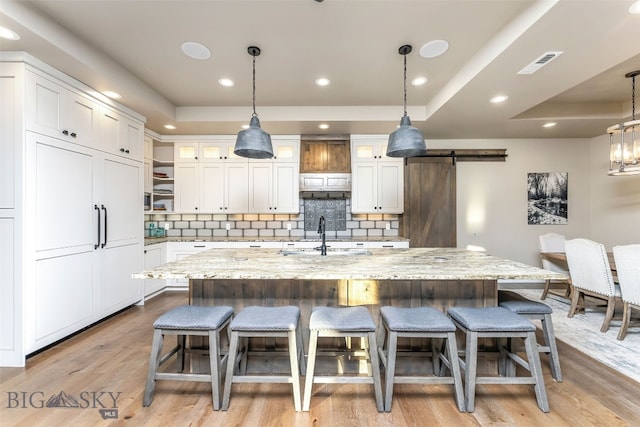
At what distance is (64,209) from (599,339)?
5.31 m

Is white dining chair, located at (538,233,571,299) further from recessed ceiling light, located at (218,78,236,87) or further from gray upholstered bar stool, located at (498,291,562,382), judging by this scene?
recessed ceiling light, located at (218,78,236,87)

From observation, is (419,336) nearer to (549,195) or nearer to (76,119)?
(76,119)

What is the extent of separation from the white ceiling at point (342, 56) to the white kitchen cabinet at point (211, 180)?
0.73m

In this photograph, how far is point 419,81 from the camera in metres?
3.24

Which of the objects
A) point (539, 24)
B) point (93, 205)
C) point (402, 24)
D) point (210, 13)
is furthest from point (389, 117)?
point (93, 205)

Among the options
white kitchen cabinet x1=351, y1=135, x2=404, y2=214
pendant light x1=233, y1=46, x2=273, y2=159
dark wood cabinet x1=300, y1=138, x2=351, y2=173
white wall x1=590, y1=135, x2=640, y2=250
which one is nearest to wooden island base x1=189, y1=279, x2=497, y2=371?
pendant light x1=233, y1=46, x2=273, y2=159

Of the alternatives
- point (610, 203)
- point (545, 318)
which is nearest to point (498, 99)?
point (545, 318)

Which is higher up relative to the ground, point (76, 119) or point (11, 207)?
point (76, 119)

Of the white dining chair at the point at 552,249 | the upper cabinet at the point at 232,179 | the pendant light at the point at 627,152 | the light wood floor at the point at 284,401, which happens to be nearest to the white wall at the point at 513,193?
the white dining chair at the point at 552,249

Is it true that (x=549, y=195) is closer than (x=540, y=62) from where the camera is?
No

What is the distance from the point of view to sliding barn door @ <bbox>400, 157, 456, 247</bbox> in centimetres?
502

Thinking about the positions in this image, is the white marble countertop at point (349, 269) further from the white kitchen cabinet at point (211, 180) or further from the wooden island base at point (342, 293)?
the white kitchen cabinet at point (211, 180)

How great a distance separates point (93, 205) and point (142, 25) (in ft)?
6.22

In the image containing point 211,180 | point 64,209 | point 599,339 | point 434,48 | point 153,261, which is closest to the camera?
point 434,48
